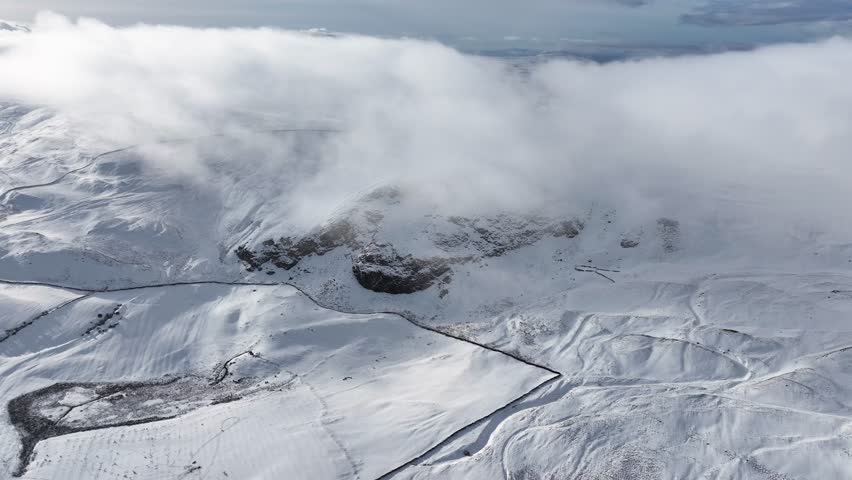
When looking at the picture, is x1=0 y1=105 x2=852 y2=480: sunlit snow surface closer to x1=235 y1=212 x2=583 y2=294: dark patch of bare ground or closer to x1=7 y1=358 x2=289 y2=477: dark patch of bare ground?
x1=7 y1=358 x2=289 y2=477: dark patch of bare ground

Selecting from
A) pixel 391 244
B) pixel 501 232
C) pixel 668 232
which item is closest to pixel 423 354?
pixel 391 244

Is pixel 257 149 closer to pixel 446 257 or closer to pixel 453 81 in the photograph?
pixel 446 257

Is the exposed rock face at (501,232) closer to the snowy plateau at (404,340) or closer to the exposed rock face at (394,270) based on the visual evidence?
the snowy plateau at (404,340)

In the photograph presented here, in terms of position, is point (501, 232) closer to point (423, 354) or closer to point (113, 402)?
point (423, 354)

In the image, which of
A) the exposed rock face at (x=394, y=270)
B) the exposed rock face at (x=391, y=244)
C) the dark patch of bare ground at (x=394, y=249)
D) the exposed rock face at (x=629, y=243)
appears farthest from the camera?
the exposed rock face at (x=629, y=243)

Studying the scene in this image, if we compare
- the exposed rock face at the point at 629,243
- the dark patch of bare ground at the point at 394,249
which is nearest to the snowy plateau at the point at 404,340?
the exposed rock face at the point at 629,243


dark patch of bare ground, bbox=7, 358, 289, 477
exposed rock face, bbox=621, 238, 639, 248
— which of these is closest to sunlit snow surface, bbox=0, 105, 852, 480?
dark patch of bare ground, bbox=7, 358, 289, 477
